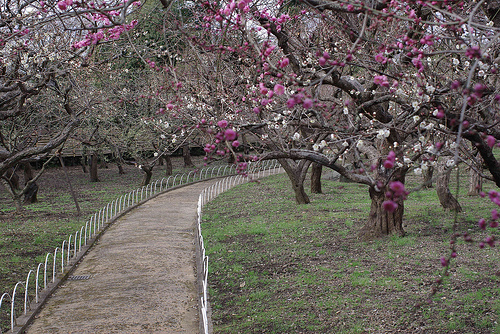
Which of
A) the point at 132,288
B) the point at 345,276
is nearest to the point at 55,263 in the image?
the point at 132,288

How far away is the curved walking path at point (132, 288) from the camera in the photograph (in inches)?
285

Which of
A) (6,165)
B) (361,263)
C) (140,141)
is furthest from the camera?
(140,141)

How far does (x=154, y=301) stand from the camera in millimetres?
8172

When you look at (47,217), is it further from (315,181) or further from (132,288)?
(315,181)

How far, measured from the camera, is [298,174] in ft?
52.2

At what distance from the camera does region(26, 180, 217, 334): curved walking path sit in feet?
23.8

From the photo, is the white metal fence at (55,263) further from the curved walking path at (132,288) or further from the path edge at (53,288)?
the curved walking path at (132,288)

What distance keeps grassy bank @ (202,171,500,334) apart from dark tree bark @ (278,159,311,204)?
178cm

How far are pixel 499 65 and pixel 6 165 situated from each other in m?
7.48

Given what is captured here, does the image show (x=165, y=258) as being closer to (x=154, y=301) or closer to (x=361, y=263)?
(x=154, y=301)

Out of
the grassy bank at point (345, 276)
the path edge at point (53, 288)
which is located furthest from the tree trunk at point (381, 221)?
the path edge at point (53, 288)

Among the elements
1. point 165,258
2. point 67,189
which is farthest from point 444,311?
point 67,189

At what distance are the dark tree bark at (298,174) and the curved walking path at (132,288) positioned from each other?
3.76 metres

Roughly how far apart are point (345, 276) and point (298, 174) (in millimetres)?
7803
